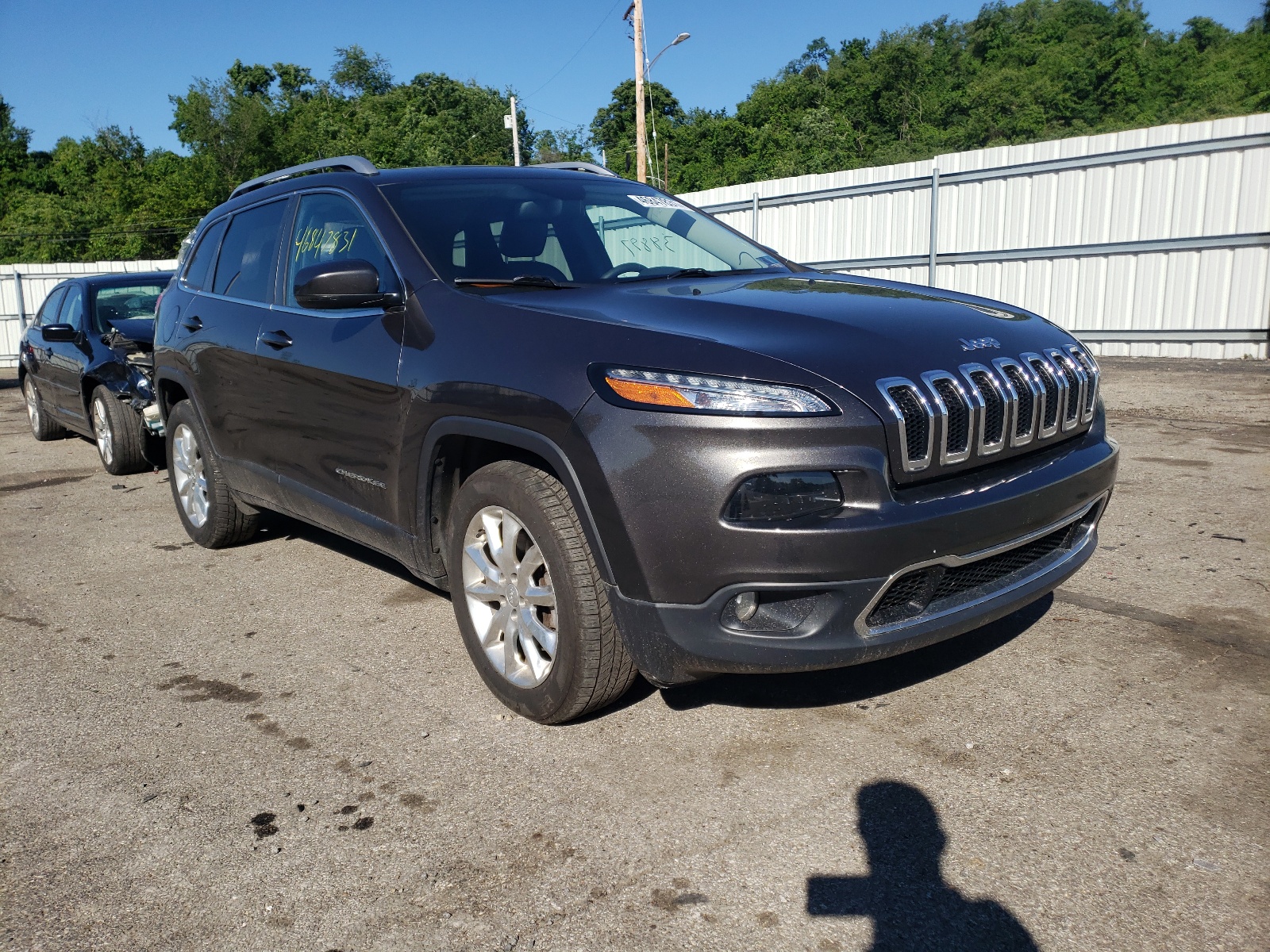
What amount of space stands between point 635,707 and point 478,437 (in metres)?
0.99

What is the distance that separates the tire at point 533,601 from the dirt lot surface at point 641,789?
0.53ft

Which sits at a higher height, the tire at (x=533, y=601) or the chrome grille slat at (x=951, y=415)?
the chrome grille slat at (x=951, y=415)

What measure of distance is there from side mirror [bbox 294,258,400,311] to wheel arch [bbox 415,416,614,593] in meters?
0.56

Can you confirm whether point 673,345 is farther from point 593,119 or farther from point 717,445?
point 593,119

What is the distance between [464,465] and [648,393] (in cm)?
94

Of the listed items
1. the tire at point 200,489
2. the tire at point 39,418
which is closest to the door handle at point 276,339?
the tire at point 200,489

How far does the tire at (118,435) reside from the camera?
736 cm

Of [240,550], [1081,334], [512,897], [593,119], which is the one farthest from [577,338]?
[593,119]

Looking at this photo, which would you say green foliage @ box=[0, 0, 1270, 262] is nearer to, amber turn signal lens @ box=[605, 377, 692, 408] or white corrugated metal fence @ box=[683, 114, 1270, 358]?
white corrugated metal fence @ box=[683, 114, 1270, 358]

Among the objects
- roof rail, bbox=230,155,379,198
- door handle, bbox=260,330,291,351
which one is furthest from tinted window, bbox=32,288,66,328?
door handle, bbox=260,330,291,351

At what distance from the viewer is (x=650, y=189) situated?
14.9 feet

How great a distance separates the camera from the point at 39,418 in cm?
963

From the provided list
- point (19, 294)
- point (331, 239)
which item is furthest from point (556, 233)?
point (19, 294)

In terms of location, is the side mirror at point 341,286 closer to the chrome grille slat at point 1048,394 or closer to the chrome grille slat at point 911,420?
the chrome grille slat at point 911,420
